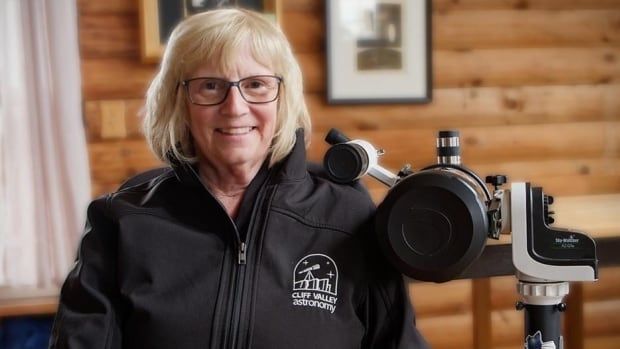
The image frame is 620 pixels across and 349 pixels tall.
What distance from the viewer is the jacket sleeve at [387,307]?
1160 millimetres

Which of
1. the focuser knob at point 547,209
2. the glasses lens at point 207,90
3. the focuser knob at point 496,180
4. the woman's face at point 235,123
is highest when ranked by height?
the glasses lens at point 207,90

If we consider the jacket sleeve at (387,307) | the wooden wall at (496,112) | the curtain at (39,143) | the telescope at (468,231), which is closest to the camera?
the telescope at (468,231)

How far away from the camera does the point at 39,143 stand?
7.17 feet


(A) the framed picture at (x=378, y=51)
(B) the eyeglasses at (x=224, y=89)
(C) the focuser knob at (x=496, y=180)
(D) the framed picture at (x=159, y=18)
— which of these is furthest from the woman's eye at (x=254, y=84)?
(A) the framed picture at (x=378, y=51)

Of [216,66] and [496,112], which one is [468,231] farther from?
[496,112]

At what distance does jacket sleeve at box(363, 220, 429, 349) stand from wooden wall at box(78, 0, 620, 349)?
1.30 meters

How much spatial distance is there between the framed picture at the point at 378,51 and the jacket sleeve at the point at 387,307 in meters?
1.32

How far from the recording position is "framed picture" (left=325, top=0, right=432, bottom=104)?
2.43 m

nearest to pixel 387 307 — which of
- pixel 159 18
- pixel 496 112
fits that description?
pixel 159 18

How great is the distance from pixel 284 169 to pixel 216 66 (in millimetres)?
203

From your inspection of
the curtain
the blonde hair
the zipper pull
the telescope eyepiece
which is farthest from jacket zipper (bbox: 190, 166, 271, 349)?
the curtain

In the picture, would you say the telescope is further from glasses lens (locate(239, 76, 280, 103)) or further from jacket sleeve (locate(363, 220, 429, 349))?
glasses lens (locate(239, 76, 280, 103))

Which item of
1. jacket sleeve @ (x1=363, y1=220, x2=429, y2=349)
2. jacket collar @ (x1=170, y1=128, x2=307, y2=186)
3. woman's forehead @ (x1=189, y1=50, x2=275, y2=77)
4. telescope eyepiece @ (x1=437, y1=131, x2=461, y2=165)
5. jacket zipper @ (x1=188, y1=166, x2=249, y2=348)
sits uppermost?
woman's forehead @ (x1=189, y1=50, x2=275, y2=77)

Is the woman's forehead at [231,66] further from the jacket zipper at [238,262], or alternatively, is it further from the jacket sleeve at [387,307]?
the jacket sleeve at [387,307]
